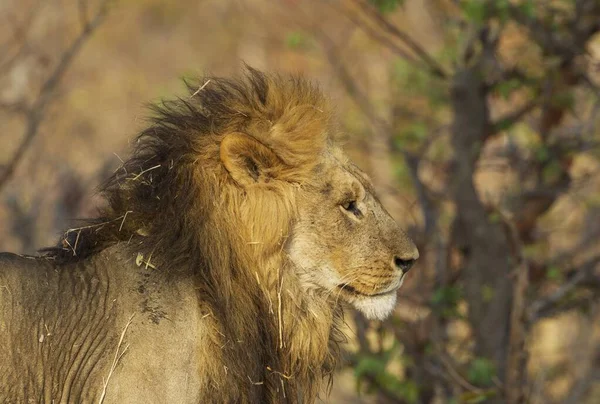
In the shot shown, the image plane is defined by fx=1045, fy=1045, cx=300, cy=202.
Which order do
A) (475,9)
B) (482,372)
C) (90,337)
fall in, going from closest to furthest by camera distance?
(90,337) < (475,9) < (482,372)

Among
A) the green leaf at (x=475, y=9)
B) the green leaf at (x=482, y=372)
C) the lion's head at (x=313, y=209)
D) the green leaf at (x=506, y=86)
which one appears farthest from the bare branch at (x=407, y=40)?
the lion's head at (x=313, y=209)

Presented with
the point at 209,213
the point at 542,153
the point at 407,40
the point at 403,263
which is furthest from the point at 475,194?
the point at 209,213

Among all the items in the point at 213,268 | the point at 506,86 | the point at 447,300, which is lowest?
the point at 447,300

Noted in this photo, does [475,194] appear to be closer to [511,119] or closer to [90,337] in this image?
[511,119]

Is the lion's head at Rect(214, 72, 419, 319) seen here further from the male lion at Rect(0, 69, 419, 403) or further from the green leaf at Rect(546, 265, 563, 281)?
the green leaf at Rect(546, 265, 563, 281)

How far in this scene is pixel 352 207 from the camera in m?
3.85

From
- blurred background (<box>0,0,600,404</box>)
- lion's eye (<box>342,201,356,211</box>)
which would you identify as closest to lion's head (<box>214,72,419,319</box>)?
lion's eye (<box>342,201,356,211</box>)

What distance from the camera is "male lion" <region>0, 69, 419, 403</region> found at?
132 inches

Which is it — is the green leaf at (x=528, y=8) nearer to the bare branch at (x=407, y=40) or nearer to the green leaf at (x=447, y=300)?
the bare branch at (x=407, y=40)

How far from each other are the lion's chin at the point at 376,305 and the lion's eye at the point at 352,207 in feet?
1.06

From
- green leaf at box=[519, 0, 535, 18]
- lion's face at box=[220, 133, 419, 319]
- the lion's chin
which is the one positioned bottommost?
the lion's chin

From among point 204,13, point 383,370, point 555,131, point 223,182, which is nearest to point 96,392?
point 223,182

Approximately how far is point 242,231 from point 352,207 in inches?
17.3

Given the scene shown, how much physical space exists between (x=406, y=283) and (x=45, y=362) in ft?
13.6
